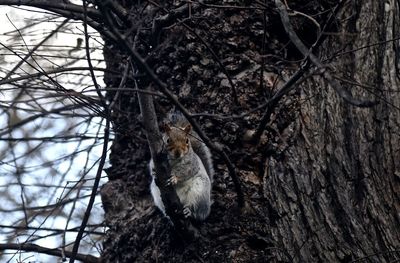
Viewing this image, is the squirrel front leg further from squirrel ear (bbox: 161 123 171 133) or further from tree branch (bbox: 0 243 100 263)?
tree branch (bbox: 0 243 100 263)

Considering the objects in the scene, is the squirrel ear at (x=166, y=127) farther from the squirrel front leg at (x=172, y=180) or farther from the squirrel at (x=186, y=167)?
the squirrel front leg at (x=172, y=180)

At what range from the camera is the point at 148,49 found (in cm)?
257

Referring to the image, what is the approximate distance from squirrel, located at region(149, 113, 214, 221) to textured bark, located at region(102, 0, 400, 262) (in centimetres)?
10

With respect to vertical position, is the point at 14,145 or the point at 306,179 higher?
the point at 14,145

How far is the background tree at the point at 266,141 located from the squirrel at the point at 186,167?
106 millimetres

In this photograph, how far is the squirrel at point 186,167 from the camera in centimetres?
294

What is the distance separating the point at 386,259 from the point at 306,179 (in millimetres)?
426

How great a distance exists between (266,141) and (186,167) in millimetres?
519

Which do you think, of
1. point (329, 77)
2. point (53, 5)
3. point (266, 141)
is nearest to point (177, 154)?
point (266, 141)

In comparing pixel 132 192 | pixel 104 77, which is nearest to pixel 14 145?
pixel 104 77

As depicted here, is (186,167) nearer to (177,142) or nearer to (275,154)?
(177,142)

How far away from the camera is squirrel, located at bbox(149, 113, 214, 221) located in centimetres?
294

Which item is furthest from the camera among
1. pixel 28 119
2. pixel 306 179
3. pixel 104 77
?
pixel 28 119

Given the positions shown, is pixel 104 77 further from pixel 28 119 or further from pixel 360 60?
pixel 360 60
